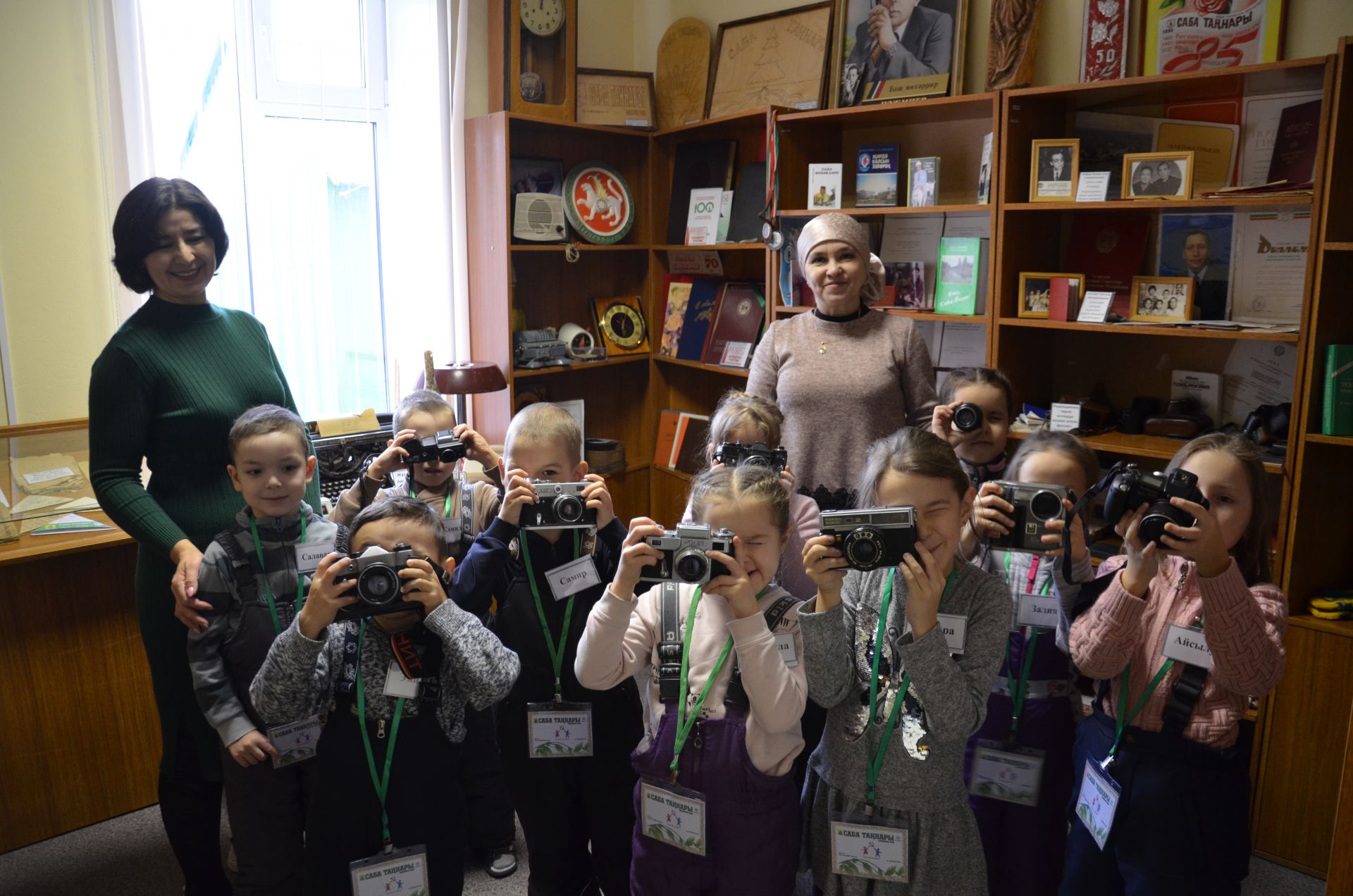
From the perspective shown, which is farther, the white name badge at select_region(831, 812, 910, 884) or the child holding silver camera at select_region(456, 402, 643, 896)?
the child holding silver camera at select_region(456, 402, 643, 896)

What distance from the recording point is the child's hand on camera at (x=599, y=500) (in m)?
1.97

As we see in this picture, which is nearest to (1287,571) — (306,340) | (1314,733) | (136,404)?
(1314,733)

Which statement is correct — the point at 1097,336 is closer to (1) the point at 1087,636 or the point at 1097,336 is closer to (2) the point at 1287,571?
(2) the point at 1287,571

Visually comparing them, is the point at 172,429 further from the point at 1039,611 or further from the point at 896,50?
the point at 896,50

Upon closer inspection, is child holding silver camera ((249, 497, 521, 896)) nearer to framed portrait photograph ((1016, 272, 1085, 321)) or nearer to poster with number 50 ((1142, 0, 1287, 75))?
framed portrait photograph ((1016, 272, 1085, 321))

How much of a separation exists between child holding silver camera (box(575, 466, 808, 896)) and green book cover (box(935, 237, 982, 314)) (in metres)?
1.80

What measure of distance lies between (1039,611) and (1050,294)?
56.4 inches

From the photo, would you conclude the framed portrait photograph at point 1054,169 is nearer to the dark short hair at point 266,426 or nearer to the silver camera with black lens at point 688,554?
the silver camera with black lens at point 688,554

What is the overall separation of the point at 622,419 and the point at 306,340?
5.04ft

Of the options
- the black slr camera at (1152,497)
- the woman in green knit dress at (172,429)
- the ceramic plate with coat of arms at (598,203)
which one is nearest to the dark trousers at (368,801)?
the woman in green knit dress at (172,429)

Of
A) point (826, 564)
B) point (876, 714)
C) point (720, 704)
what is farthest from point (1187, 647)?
point (720, 704)

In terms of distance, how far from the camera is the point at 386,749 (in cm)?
179

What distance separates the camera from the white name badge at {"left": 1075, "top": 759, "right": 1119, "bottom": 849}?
1.74 meters

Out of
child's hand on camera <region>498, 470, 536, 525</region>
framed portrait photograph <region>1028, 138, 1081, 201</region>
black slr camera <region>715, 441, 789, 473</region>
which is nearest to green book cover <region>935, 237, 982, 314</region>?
framed portrait photograph <region>1028, 138, 1081, 201</region>
